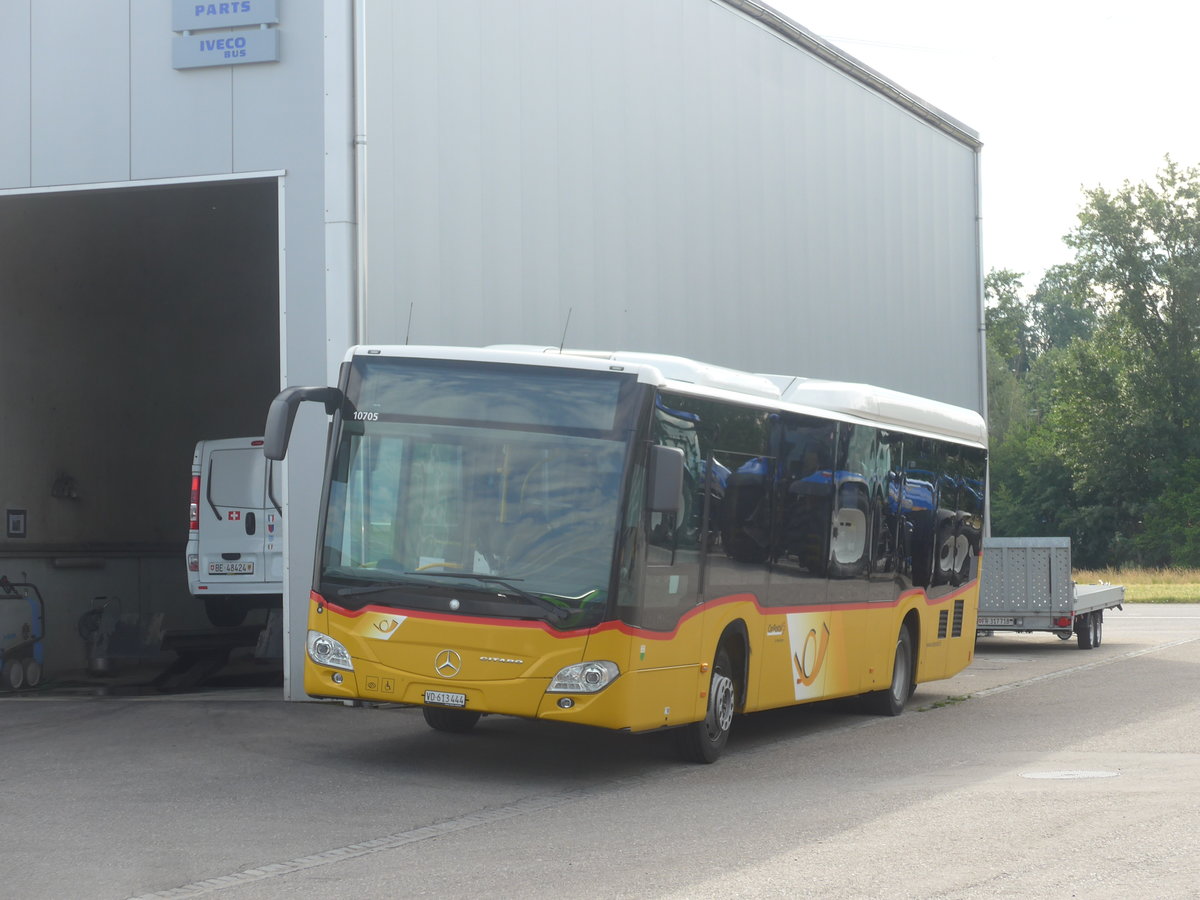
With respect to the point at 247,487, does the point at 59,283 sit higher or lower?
higher

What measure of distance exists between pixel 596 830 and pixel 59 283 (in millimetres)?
14574

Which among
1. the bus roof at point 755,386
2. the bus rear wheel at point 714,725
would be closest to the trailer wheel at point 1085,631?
the bus roof at point 755,386

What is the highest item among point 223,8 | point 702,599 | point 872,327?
point 223,8

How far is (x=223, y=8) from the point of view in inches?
594

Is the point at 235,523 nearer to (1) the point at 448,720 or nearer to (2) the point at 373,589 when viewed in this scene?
(1) the point at 448,720

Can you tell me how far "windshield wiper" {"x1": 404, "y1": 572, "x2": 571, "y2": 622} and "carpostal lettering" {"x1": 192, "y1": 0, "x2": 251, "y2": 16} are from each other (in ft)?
23.4

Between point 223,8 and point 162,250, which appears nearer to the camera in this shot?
point 223,8

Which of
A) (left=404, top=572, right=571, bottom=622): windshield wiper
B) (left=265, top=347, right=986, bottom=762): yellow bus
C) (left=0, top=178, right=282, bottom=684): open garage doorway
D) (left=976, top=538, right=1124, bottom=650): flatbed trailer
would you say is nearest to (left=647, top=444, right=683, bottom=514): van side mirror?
(left=265, top=347, right=986, bottom=762): yellow bus

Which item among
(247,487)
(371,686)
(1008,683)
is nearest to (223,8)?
(247,487)

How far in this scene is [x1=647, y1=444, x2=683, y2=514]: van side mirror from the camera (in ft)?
33.4

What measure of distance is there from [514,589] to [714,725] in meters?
2.20

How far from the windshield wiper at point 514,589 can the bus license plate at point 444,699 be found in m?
0.74

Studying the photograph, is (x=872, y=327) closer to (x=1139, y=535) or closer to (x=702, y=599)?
(x=702, y=599)

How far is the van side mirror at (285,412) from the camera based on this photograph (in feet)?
34.0
